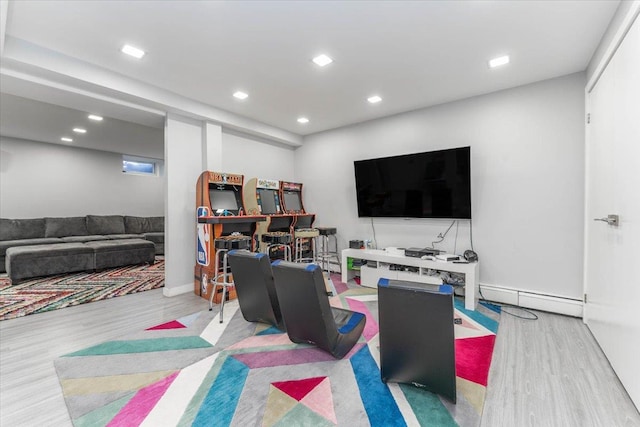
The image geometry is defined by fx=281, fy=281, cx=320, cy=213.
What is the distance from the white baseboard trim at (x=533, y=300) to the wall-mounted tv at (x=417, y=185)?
3.45ft

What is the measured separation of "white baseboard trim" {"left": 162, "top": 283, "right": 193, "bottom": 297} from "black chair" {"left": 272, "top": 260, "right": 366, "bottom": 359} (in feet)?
8.14

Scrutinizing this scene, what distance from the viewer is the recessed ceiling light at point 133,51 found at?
275 centimetres

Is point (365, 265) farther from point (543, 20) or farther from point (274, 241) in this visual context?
point (543, 20)

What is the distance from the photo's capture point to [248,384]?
203 centimetres

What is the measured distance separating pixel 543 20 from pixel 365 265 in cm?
349

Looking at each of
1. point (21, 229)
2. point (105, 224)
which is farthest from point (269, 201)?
point (21, 229)

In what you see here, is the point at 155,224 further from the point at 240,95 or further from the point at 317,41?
the point at 317,41

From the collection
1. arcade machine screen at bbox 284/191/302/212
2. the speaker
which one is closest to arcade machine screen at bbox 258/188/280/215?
arcade machine screen at bbox 284/191/302/212

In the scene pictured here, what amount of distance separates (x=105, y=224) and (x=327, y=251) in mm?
5967

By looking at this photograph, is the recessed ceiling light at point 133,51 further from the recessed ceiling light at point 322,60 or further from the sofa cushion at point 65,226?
the sofa cushion at point 65,226

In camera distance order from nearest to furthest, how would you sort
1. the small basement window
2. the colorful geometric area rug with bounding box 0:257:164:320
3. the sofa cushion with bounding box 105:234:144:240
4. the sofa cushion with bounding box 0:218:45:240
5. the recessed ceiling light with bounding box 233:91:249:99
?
1. the colorful geometric area rug with bounding box 0:257:164:320
2. the recessed ceiling light with bounding box 233:91:249:99
3. the sofa cushion with bounding box 0:218:45:240
4. the sofa cushion with bounding box 105:234:144:240
5. the small basement window

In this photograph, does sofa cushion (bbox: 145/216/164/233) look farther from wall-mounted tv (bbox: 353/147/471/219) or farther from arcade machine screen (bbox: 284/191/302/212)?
wall-mounted tv (bbox: 353/147/471/219)

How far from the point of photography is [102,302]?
3902mm

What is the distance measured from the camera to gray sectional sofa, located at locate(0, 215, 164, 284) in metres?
4.90
